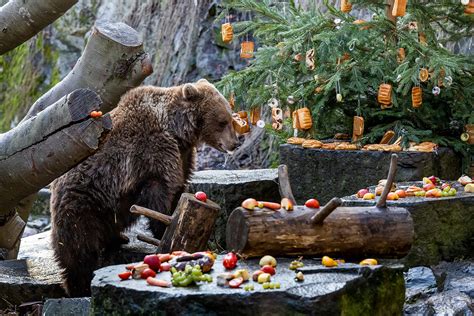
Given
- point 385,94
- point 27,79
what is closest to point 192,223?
point 385,94

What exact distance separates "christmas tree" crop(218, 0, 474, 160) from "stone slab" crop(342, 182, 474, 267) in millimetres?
1541

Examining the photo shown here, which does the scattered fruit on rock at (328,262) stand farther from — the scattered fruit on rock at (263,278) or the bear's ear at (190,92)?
the bear's ear at (190,92)

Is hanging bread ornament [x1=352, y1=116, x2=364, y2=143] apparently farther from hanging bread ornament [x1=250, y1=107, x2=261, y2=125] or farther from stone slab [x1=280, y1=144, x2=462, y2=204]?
hanging bread ornament [x1=250, y1=107, x2=261, y2=125]

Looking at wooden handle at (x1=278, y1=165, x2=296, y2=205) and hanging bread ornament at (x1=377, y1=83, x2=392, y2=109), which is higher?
wooden handle at (x1=278, y1=165, x2=296, y2=205)

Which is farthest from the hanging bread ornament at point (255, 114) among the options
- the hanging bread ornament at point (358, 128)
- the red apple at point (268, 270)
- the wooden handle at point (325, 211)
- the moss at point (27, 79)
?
the moss at point (27, 79)

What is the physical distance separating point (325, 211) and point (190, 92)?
9.35ft

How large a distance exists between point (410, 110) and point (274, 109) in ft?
4.22

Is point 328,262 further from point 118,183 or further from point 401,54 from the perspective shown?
point 401,54

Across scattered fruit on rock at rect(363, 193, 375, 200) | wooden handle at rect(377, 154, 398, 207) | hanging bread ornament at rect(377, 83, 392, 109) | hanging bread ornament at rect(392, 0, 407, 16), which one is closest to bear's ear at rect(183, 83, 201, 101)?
hanging bread ornament at rect(377, 83, 392, 109)

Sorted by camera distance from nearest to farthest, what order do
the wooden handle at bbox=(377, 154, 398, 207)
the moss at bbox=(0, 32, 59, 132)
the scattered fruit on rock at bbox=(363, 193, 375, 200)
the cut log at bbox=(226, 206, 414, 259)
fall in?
the cut log at bbox=(226, 206, 414, 259)
the wooden handle at bbox=(377, 154, 398, 207)
the scattered fruit on rock at bbox=(363, 193, 375, 200)
the moss at bbox=(0, 32, 59, 132)

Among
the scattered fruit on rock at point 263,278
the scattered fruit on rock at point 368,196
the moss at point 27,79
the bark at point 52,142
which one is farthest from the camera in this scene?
the moss at point 27,79

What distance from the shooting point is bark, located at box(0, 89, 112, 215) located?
5.24m

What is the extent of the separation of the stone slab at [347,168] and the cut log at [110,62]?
1.96 meters

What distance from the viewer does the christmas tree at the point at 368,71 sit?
775 centimetres
